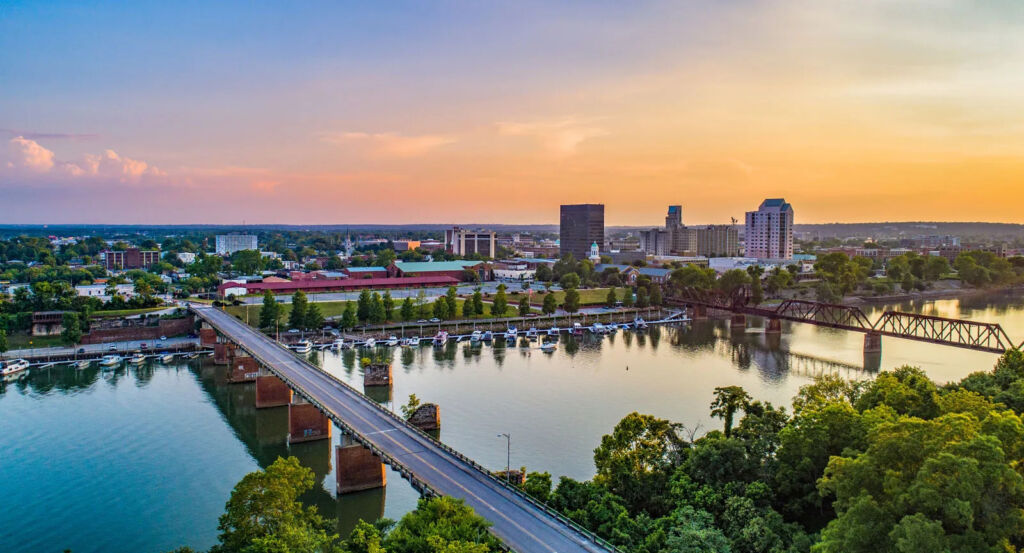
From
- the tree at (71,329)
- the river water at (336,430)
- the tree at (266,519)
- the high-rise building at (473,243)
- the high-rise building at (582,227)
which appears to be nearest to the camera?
the tree at (266,519)

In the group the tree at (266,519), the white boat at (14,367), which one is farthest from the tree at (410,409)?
the white boat at (14,367)

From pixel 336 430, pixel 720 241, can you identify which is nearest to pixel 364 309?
pixel 336 430

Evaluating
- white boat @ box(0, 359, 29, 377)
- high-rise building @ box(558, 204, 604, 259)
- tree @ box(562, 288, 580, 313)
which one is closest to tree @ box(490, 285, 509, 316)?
tree @ box(562, 288, 580, 313)

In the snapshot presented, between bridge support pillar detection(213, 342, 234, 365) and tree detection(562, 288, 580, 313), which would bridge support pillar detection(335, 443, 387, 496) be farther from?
tree detection(562, 288, 580, 313)

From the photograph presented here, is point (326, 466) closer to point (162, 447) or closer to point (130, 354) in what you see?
point (162, 447)

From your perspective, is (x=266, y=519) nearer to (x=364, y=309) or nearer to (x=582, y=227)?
(x=364, y=309)

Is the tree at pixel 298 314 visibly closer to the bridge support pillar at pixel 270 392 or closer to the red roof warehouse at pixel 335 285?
the red roof warehouse at pixel 335 285
